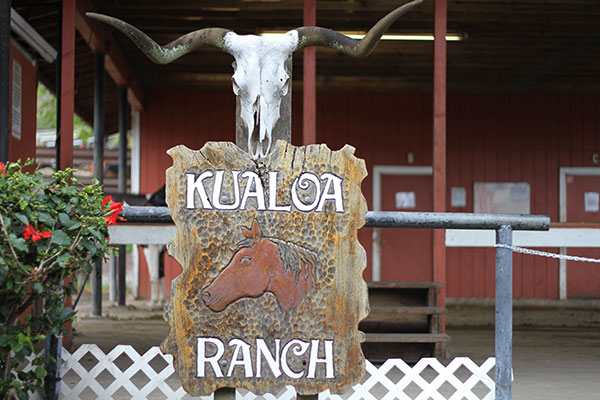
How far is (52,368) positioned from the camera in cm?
356

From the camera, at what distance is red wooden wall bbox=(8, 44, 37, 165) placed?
8.20 metres

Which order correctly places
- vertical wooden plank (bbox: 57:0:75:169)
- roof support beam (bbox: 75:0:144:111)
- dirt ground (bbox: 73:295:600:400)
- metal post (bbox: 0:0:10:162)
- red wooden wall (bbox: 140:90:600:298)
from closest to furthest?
dirt ground (bbox: 73:295:600:400) → metal post (bbox: 0:0:10:162) → vertical wooden plank (bbox: 57:0:75:169) → roof support beam (bbox: 75:0:144:111) → red wooden wall (bbox: 140:90:600:298)

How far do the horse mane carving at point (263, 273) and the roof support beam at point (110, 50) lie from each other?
15.6ft

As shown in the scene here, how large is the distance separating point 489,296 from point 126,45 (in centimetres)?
713

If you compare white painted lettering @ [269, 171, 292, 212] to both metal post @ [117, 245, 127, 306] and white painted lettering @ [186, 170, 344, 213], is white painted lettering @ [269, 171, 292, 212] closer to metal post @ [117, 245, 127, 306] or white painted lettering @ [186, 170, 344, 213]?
white painted lettering @ [186, 170, 344, 213]

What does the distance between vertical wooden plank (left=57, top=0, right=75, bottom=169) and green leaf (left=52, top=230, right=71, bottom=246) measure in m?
3.15

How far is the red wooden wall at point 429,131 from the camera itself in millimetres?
12633

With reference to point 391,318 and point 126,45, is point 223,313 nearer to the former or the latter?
point 391,318

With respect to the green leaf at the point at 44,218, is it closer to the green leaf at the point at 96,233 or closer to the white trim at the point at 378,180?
the green leaf at the point at 96,233

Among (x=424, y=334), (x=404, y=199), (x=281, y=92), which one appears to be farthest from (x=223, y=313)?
(x=404, y=199)

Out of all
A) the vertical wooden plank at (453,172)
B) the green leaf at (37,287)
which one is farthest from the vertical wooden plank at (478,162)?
the green leaf at (37,287)

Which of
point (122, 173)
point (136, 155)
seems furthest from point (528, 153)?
point (122, 173)

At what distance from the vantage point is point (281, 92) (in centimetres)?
333

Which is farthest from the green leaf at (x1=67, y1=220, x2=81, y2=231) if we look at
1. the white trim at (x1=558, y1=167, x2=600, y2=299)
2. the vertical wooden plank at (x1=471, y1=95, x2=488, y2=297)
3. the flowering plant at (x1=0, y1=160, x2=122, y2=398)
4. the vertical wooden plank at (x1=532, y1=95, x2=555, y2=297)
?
the white trim at (x1=558, y1=167, x2=600, y2=299)
